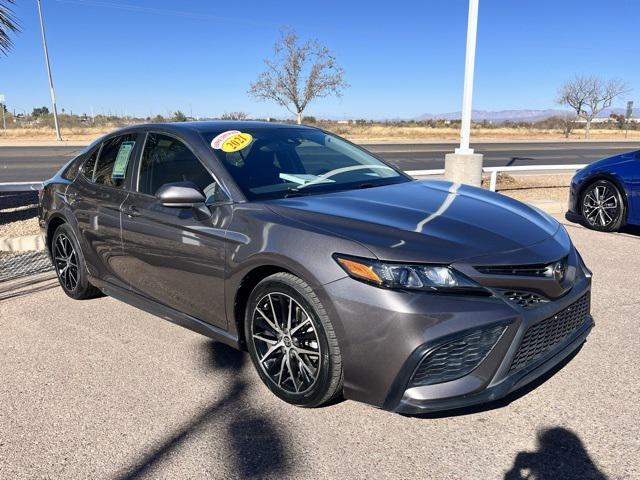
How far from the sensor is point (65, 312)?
15.8 ft

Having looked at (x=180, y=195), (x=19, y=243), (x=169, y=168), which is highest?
(x=169, y=168)

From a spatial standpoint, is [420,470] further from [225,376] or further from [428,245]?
[225,376]

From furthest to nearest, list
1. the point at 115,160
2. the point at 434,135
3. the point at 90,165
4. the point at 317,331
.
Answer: the point at 434,135
the point at 90,165
the point at 115,160
the point at 317,331

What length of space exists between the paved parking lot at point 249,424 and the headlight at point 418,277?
2.64 ft

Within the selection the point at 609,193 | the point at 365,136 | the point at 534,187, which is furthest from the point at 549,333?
the point at 365,136

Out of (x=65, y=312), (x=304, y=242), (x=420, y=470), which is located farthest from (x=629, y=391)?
(x=65, y=312)

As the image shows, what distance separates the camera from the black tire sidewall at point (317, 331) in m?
2.85

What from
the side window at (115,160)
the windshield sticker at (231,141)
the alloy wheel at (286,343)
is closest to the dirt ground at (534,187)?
the windshield sticker at (231,141)

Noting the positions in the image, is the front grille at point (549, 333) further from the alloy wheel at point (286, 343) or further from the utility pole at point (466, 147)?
the utility pole at point (466, 147)

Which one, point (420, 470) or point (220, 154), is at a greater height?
point (220, 154)

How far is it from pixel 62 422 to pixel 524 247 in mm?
2674

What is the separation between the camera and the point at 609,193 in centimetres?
735

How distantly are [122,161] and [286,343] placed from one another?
2.18m

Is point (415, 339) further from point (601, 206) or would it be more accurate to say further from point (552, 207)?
point (552, 207)
